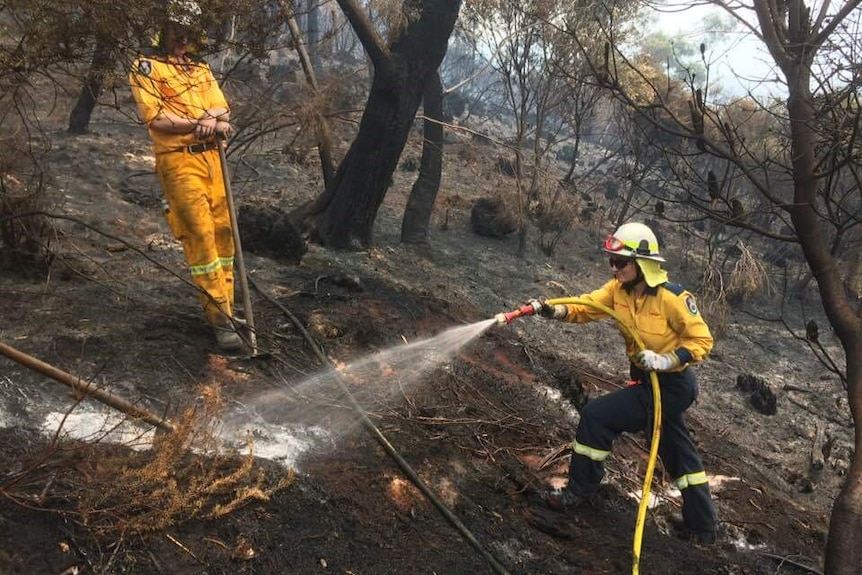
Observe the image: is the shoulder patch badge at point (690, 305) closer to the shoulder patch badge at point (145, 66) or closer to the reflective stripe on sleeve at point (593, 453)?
the reflective stripe on sleeve at point (593, 453)

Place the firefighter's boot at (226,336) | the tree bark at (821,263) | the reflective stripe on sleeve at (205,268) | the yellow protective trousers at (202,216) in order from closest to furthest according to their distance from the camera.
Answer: the tree bark at (821,263) → the yellow protective trousers at (202,216) → the reflective stripe on sleeve at (205,268) → the firefighter's boot at (226,336)

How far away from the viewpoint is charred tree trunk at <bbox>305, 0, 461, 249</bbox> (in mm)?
7719

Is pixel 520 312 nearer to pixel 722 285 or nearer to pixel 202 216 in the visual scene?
pixel 202 216

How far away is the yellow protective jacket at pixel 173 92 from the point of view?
375 cm

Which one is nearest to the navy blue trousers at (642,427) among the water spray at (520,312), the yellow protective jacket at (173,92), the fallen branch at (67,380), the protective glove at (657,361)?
the protective glove at (657,361)

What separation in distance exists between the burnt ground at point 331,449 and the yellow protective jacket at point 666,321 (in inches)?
48.6


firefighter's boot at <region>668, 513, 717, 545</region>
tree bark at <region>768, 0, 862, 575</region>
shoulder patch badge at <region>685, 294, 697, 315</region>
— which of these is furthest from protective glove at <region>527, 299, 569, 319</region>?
firefighter's boot at <region>668, 513, 717, 545</region>

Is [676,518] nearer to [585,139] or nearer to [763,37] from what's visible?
[763,37]

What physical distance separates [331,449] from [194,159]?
218cm

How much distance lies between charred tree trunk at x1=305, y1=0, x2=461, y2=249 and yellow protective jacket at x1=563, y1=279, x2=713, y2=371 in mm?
4824

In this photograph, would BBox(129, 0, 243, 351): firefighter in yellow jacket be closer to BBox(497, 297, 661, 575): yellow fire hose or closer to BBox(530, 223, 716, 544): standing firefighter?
BBox(497, 297, 661, 575): yellow fire hose

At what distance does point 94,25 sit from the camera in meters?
3.24

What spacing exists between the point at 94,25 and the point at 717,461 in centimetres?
595

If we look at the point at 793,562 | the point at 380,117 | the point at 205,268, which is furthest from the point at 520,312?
the point at 380,117
